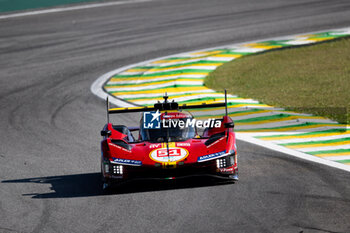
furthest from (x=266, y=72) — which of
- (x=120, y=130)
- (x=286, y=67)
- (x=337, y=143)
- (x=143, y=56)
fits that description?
(x=120, y=130)

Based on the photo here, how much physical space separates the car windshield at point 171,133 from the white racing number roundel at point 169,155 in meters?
0.81

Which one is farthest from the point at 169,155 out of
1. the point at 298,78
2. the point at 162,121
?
the point at 298,78

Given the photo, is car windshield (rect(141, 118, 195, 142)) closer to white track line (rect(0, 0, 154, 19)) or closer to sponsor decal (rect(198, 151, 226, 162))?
sponsor decal (rect(198, 151, 226, 162))

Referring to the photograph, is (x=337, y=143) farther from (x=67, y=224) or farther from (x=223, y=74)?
(x=223, y=74)

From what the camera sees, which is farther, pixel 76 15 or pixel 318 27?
pixel 76 15

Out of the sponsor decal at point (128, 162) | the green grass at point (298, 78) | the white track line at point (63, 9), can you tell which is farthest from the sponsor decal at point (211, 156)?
the white track line at point (63, 9)

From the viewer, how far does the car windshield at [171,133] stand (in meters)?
12.1

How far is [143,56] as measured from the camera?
2634 cm

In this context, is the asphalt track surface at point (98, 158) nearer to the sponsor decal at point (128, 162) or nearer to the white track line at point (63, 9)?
the sponsor decal at point (128, 162)

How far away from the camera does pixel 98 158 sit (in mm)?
13695

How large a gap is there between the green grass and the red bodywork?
17.9ft

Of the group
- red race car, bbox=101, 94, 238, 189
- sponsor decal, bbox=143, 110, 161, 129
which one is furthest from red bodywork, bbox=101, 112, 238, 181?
sponsor decal, bbox=143, 110, 161, 129

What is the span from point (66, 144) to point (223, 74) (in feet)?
28.5

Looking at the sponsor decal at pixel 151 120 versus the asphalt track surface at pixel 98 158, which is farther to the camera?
the sponsor decal at pixel 151 120
